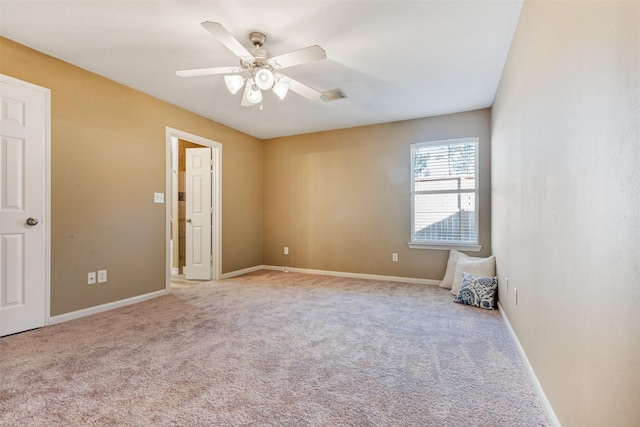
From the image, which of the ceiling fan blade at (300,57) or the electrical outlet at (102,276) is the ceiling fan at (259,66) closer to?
the ceiling fan blade at (300,57)

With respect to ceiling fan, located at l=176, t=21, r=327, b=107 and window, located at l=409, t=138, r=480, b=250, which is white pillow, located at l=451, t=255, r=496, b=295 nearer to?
window, located at l=409, t=138, r=480, b=250

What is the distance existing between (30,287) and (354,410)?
9.64 ft

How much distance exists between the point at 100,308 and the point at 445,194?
4.43 metres

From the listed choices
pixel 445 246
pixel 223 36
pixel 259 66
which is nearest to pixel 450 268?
pixel 445 246

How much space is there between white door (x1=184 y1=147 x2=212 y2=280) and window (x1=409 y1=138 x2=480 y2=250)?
125 inches

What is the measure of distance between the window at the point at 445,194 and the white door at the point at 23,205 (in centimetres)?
426

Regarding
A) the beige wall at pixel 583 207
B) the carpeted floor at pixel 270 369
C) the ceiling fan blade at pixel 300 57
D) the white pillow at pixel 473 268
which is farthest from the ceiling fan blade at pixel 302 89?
the white pillow at pixel 473 268

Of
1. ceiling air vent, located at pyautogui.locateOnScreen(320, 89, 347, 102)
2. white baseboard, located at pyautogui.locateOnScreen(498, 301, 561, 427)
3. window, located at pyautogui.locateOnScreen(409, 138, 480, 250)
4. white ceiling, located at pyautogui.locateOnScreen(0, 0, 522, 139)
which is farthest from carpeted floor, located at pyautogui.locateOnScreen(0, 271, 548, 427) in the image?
white ceiling, located at pyautogui.locateOnScreen(0, 0, 522, 139)

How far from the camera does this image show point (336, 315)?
3021mm

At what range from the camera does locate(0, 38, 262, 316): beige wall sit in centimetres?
281

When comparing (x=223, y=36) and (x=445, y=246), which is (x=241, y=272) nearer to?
(x=445, y=246)

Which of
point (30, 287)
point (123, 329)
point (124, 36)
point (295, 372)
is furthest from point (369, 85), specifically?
point (30, 287)

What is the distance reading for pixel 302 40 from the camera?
2496 millimetres

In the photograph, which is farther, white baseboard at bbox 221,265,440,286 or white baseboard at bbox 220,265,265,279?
white baseboard at bbox 220,265,265,279
